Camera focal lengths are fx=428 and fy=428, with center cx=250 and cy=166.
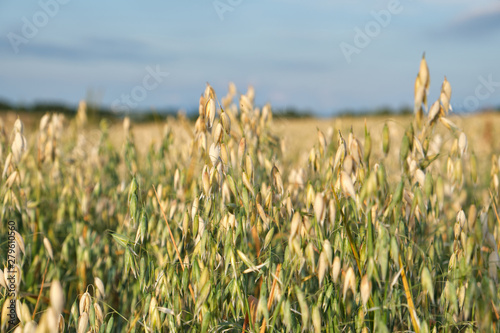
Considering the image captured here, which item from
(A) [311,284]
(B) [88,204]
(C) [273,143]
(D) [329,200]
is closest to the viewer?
(D) [329,200]

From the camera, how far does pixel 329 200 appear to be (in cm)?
127

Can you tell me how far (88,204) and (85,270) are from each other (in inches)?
19.6

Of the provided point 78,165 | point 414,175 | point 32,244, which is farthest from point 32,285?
point 414,175

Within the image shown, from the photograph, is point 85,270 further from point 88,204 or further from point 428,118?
point 428,118

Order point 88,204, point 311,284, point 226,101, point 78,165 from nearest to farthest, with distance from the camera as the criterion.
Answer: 1. point 311,284
2. point 88,204
3. point 226,101
4. point 78,165

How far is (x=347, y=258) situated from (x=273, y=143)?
3.04 ft

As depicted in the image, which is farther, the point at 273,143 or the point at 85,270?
the point at 273,143

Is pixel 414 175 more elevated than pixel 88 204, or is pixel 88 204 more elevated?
pixel 414 175

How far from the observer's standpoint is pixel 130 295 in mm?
2016

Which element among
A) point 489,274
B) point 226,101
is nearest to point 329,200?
point 489,274

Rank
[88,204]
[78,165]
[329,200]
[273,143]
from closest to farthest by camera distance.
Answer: [329,200]
[273,143]
[88,204]
[78,165]

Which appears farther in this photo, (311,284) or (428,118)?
(311,284)

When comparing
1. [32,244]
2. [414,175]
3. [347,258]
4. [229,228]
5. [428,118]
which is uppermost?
[428,118]

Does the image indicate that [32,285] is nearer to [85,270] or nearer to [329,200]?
[85,270]
